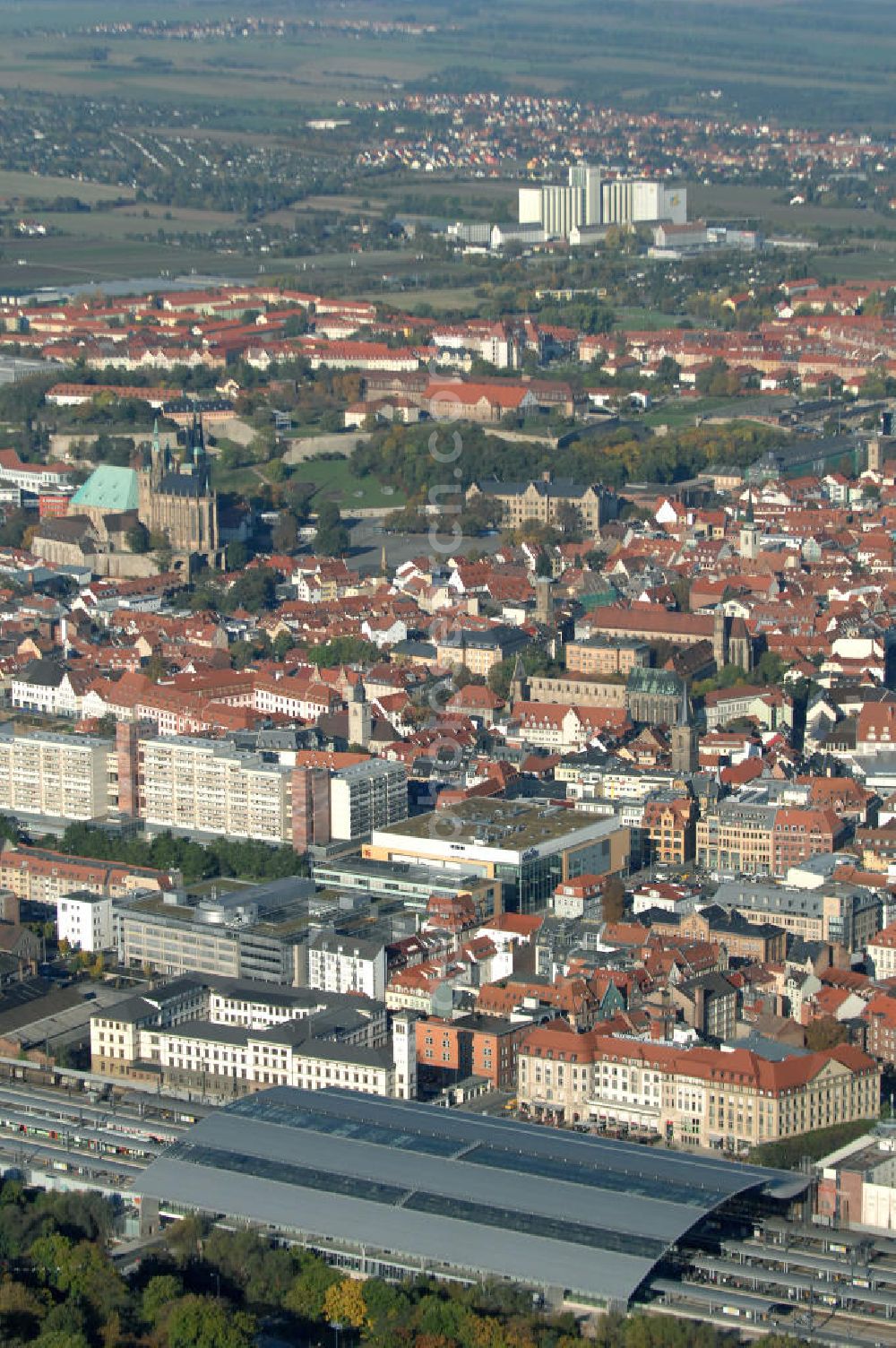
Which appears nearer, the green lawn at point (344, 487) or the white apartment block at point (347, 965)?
the white apartment block at point (347, 965)

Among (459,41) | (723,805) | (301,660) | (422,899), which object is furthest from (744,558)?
(459,41)

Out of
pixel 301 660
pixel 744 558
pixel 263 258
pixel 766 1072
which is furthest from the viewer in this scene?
pixel 263 258

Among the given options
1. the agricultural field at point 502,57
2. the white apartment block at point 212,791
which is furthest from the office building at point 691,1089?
the agricultural field at point 502,57

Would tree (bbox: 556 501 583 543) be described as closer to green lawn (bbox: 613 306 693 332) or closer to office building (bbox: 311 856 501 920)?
office building (bbox: 311 856 501 920)

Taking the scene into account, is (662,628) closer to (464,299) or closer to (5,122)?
(464,299)

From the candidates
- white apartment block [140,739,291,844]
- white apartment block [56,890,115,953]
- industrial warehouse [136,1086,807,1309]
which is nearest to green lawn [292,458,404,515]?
white apartment block [140,739,291,844]

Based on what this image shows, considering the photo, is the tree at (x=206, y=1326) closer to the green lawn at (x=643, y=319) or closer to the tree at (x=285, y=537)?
the tree at (x=285, y=537)
